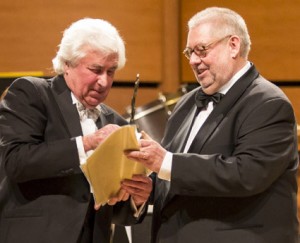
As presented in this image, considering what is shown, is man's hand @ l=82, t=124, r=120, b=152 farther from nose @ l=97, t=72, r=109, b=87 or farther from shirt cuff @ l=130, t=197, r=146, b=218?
shirt cuff @ l=130, t=197, r=146, b=218

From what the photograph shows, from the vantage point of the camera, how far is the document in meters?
2.22

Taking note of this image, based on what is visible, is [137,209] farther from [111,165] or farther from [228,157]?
[228,157]

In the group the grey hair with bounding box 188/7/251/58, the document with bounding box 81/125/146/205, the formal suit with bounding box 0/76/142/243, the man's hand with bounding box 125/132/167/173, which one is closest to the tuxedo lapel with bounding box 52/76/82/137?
the formal suit with bounding box 0/76/142/243

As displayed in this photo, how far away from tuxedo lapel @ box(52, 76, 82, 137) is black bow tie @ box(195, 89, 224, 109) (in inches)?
18.1

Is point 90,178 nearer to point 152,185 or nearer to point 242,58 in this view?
point 152,185

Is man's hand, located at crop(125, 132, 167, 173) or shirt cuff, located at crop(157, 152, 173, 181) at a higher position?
man's hand, located at crop(125, 132, 167, 173)

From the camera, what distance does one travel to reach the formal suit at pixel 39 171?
240 centimetres

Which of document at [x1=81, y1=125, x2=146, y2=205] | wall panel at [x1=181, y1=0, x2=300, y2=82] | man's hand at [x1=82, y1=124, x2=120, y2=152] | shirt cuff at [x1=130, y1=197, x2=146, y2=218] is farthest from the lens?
wall panel at [x1=181, y1=0, x2=300, y2=82]

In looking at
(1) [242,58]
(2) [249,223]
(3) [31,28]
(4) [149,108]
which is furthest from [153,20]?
(2) [249,223]

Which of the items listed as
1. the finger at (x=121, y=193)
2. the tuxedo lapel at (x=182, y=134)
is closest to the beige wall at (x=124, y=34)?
the tuxedo lapel at (x=182, y=134)

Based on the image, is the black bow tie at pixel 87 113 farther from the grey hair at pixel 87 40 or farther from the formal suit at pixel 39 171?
the grey hair at pixel 87 40

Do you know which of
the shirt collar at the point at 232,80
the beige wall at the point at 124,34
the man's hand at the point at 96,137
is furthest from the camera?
the beige wall at the point at 124,34

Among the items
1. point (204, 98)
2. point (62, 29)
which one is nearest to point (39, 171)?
point (204, 98)

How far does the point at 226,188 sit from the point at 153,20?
10.9 ft
